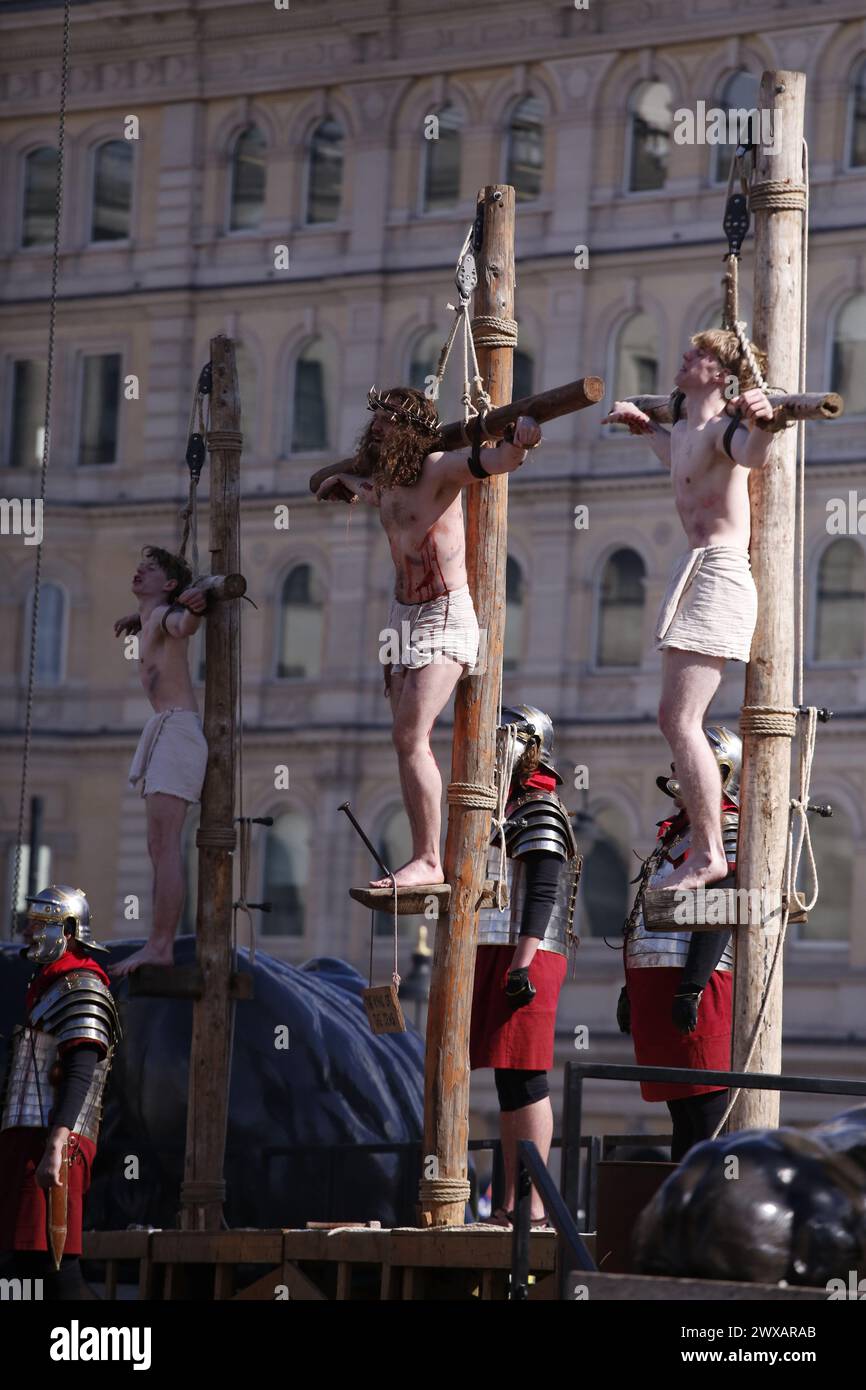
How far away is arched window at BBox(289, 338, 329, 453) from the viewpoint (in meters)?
43.8

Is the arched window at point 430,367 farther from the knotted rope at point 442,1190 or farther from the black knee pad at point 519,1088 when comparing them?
the knotted rope at point 442,1190

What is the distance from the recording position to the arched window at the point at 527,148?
42875mm

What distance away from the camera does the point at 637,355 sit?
135 feet

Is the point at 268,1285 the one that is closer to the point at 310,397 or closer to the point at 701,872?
the point at 701,872

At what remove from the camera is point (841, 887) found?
38781 millimetres

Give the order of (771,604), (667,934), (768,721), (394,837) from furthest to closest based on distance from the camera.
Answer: (394,837), (667,934), (771,604), (768,721)

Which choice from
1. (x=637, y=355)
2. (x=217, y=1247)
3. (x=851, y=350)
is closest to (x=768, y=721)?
(x=217, y=1247)

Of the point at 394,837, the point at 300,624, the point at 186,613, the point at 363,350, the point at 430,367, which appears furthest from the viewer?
the point at 300,624

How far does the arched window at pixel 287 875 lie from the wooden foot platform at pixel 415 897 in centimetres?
3078

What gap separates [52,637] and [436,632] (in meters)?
34.4

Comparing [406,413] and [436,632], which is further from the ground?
[406,413]

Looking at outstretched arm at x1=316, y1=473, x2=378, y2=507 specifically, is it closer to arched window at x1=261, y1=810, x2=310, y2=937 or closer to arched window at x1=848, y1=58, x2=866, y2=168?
arched window at x1=848, y1=58, x2=866, y2=168
